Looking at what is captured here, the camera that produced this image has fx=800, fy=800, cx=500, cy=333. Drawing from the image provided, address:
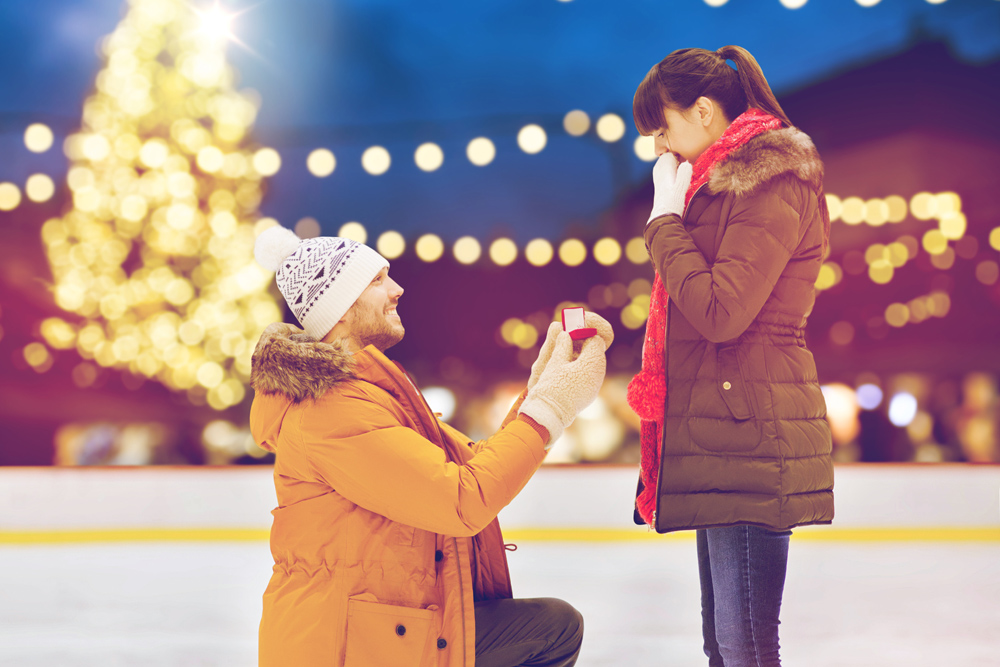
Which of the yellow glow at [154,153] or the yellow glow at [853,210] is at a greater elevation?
the yellow glow at [154,153]

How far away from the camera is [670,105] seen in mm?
1261

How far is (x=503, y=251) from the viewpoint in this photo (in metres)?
6.42

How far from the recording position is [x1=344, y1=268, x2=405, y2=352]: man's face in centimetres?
133

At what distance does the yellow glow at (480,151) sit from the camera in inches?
254

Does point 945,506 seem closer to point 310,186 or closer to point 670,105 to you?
point 670,105

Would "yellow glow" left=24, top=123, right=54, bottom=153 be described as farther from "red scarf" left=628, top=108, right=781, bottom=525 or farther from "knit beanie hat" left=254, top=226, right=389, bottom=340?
"red scarf" left=628, top=108, right=781, bottom=525

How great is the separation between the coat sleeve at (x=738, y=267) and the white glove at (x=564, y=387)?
170 mm

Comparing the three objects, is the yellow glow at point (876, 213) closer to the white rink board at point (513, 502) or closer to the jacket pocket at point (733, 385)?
the white rink board at point (513, 502)

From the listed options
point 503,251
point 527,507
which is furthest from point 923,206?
point 527,507

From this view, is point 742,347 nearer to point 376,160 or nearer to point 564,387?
point 564,387

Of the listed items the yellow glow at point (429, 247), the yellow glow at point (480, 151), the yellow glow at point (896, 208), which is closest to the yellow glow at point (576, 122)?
the yellow glow at point (480, 151)

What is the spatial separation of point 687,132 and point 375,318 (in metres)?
0.59

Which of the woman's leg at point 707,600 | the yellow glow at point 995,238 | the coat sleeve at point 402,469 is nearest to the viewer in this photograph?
the coat sleeve at point 402,469

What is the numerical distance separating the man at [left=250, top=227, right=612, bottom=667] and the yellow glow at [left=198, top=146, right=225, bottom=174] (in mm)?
5611
